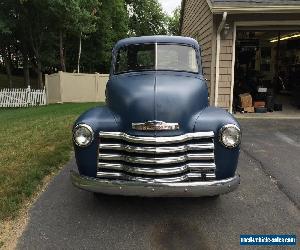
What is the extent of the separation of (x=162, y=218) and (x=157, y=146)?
101cm

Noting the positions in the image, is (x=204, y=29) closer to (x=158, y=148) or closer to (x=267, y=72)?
(x=267, y=72)

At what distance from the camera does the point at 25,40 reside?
80.9 ft

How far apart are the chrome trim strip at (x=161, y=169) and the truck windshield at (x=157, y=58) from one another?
1.73 metres

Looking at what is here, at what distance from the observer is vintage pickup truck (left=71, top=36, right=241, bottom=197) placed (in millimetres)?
3859

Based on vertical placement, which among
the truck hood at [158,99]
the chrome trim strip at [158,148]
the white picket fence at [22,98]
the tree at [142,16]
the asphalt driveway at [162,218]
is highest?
the tree at [142,16]

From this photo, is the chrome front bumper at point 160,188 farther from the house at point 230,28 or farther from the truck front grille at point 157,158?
the house at point 230,28

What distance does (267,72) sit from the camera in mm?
19312

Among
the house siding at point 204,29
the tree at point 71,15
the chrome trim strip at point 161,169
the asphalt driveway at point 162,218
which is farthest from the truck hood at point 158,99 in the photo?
the tree at point 71,15

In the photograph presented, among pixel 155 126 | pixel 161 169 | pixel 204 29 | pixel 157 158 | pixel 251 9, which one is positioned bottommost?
pixel 161 169

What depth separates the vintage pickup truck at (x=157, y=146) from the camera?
386cm

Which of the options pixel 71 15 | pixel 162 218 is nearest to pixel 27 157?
pixel 162 218

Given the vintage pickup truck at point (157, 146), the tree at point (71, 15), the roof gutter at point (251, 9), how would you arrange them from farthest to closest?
the tree at point (71, 15), the roof gutter at point (251, 9), the vintage pickup truck at point (157, 146)

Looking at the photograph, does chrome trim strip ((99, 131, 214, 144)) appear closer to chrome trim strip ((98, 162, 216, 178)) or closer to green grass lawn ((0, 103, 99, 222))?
chrome trim strip ((98, 162, 216, 178))

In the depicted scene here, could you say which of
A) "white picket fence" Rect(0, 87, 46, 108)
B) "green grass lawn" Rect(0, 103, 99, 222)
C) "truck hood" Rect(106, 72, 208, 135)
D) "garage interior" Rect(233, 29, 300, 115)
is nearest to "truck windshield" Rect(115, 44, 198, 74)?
"truck hood" Rect(106, 72, 208, 135)
